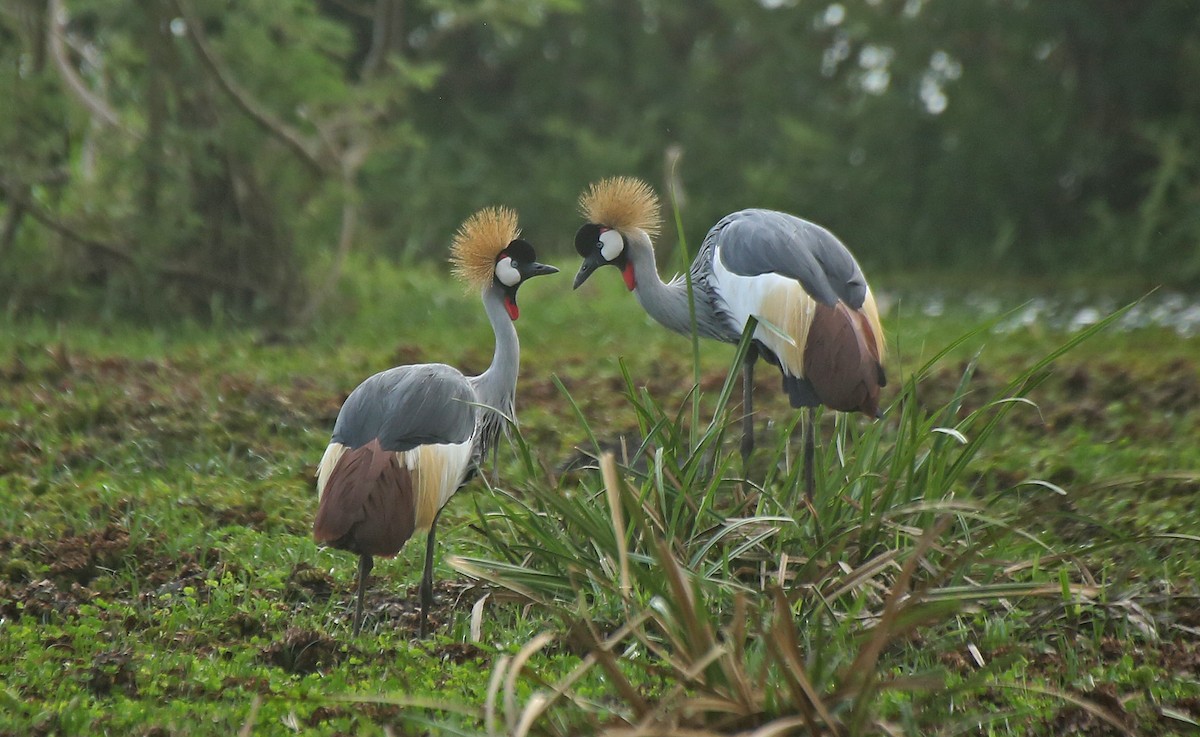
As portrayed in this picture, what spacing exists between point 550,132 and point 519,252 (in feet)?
36.0

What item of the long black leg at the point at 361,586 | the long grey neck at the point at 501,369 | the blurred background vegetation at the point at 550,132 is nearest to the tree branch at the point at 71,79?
the blurred background vegetation at the point at 550,132

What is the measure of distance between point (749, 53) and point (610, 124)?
1792mm

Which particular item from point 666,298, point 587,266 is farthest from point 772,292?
point 587,266

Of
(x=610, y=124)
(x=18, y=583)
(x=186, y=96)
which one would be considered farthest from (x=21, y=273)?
(x=610, y=124)

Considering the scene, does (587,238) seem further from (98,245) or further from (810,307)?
(98,245)

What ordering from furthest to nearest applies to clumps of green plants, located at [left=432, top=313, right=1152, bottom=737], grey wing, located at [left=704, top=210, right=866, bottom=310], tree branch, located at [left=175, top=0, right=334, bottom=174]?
tree branch, located at [left=175, top=0, right=334, bottom=174] → grey wing, located at [left=704, top=210, right=866, bottom=310] → clumps of green plants, located at [left=432, top=313, right=1152, bottom=737]

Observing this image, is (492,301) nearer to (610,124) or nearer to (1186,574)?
(1186,574)

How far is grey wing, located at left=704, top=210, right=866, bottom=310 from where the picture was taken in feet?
17.1

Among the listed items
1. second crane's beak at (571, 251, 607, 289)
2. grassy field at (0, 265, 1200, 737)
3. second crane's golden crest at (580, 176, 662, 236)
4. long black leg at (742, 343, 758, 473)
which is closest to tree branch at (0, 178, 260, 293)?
grassy field at (0, 265, 1200, 737)

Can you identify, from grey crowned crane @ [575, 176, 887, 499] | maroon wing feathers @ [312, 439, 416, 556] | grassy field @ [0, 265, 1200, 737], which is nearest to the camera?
grassy field @ [0, 265, 1200, 737]

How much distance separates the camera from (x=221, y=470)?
19.8ft

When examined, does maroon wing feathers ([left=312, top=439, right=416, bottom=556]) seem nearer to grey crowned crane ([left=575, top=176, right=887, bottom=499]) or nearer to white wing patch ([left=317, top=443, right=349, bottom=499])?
white wing patch ([left=317, top=443, right=349, bottom=499])

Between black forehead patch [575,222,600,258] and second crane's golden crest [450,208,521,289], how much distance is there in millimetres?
625

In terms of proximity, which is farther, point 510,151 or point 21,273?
point 510,151
